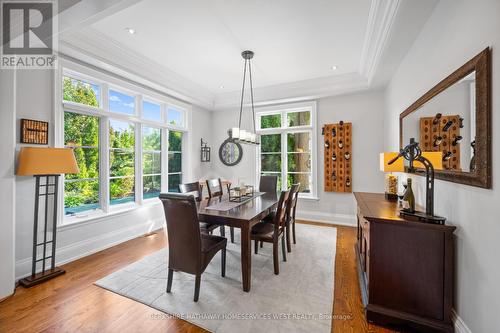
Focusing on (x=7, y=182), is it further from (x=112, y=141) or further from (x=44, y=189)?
(x=112, y=141)

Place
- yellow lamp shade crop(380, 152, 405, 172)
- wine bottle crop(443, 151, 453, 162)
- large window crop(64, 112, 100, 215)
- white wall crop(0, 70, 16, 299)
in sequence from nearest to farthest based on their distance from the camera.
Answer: wine bottle crop(443, 151, 453, 162), white wall crop(0, 70, 16, 299), yellow lamp shade crop(380, 152, 405, 172), large window crop(64, 112, 100, 215)

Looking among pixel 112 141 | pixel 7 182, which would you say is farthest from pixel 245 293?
pixel 112 141

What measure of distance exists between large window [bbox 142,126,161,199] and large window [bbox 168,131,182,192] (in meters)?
0.29

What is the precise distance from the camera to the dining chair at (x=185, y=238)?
2012mm

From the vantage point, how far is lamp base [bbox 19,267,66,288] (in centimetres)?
234

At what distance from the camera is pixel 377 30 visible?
8.46ft

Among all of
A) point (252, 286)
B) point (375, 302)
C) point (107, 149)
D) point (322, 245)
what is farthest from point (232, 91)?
point (375, 302)

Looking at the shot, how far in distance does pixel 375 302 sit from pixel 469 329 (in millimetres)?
551

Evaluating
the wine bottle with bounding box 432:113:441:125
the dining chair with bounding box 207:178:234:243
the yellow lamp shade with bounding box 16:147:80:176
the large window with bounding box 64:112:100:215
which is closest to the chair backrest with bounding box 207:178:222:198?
the dining chair with bounding box 207:178:234:243

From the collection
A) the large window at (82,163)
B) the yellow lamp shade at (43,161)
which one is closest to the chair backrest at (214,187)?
the large window at (82,163)

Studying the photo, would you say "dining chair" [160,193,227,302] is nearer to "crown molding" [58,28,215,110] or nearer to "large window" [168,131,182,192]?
"crown molding" [58,28,215,110]

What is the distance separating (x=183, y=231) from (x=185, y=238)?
0.23 ft

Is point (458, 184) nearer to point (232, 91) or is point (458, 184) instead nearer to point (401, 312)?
point (401, 312)

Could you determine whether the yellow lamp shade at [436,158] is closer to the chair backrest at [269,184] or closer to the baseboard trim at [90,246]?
the chair backrest at [269,184]
